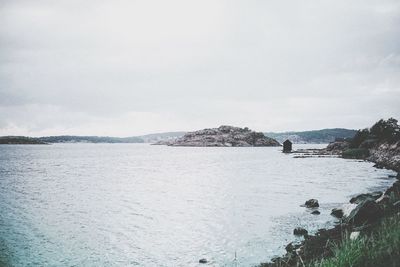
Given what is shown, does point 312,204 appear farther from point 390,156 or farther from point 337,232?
point 390,156

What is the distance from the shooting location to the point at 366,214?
17.7m

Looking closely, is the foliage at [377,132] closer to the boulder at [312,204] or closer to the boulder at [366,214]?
the boulder at [312,204]

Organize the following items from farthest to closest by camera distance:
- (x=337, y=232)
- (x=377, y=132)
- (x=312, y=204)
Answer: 1. (x=377, y=132)
2. (x=312, y=204)
3. (x=337, y=232)

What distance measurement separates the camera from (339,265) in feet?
27.6

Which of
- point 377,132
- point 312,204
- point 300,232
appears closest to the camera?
point 300,232

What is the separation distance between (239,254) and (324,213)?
1077cm

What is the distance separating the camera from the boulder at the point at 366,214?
1733cm

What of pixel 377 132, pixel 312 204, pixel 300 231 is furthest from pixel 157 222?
pixel 377 132

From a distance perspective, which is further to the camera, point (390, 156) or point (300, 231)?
point (390, 156)

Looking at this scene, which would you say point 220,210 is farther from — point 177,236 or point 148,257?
point 148,257

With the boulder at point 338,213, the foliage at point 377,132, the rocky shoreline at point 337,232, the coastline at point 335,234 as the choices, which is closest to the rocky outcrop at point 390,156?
the foliage at point 377,132

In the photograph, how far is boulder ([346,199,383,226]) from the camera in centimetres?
1733

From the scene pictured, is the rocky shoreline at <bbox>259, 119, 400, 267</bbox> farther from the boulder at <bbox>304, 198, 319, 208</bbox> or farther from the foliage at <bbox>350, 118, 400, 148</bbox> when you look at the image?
the foliage at <bbox>350, 118, 400, 148</bbox>

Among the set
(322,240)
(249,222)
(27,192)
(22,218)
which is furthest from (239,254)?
(27,192)
